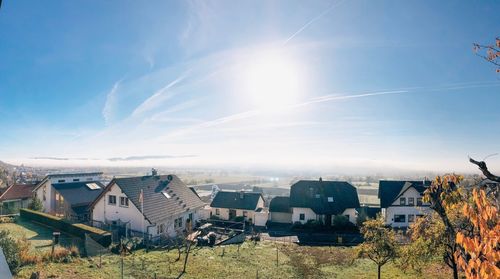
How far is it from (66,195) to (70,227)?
14.5m

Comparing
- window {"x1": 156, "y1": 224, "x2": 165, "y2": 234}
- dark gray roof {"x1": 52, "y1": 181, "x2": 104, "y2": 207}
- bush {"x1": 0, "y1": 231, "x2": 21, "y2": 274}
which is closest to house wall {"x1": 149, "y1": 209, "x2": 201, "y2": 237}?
window {"x1": 156, "y1": 224, "x2": 165, "y2": 234}

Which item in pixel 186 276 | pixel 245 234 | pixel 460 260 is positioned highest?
pixel 460 260

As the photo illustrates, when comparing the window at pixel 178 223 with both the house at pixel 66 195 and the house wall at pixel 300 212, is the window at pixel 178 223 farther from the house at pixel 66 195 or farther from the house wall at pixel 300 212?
the house wall at pixel 300 212

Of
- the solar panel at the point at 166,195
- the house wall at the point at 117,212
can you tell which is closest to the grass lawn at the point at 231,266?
the house wall at the point at 117,212

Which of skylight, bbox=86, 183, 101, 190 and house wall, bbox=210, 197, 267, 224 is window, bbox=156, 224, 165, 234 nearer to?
house wall, bbox=210, 197, 267, 224

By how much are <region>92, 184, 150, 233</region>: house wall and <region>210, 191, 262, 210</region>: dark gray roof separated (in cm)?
1709

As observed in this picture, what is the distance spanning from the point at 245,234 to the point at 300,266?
1532 centimetres

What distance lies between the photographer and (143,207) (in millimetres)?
31312

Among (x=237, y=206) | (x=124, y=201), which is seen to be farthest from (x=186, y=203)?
(x=237, y=206)

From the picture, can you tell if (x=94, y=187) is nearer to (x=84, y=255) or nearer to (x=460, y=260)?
(x=84, y=255)

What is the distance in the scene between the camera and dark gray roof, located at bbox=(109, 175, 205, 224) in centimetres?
3198

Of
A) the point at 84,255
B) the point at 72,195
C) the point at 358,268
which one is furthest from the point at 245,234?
the point at 72,195

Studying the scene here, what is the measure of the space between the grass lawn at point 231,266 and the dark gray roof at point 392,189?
20109 mm

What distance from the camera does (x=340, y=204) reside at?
1754 inches
